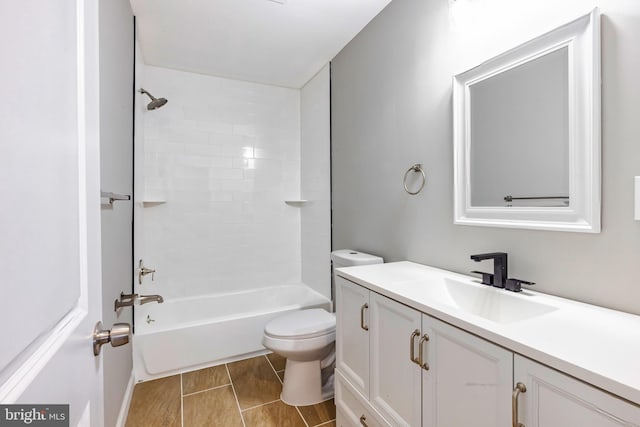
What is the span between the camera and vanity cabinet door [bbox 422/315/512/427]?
774mm

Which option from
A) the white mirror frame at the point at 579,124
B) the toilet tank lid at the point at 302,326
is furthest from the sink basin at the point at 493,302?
the toilet tank lid at the point at 302,326

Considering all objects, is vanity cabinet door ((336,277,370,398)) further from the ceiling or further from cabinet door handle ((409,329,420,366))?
the ceiling

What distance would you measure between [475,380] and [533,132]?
0.94 meters

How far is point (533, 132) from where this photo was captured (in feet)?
3.86

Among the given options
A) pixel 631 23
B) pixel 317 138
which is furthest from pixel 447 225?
pixel 317 138

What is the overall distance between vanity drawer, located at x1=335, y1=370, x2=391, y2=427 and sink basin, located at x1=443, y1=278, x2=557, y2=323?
572 mm

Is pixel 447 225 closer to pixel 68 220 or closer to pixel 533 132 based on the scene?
pixel 533 132

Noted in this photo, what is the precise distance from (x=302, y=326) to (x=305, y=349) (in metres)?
0.14

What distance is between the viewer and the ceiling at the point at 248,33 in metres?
1.90

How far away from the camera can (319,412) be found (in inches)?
71.7

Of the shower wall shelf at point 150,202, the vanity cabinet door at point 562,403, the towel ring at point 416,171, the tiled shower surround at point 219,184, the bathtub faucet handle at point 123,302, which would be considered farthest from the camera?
the tiled shower surround at point 219,184

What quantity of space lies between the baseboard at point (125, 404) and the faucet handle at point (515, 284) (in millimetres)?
1975

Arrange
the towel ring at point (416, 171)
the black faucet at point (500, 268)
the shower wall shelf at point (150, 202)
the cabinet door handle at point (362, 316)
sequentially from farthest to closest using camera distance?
the shower wall shelf at point (150, 202) < the towel ring at point (416, 171) < the cabinet door handle at point (362, 316) < the black faucet at point (500, 268)

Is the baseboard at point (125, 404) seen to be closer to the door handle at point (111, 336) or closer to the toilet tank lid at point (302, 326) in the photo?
the toilet tank lid at point (302, 326)
